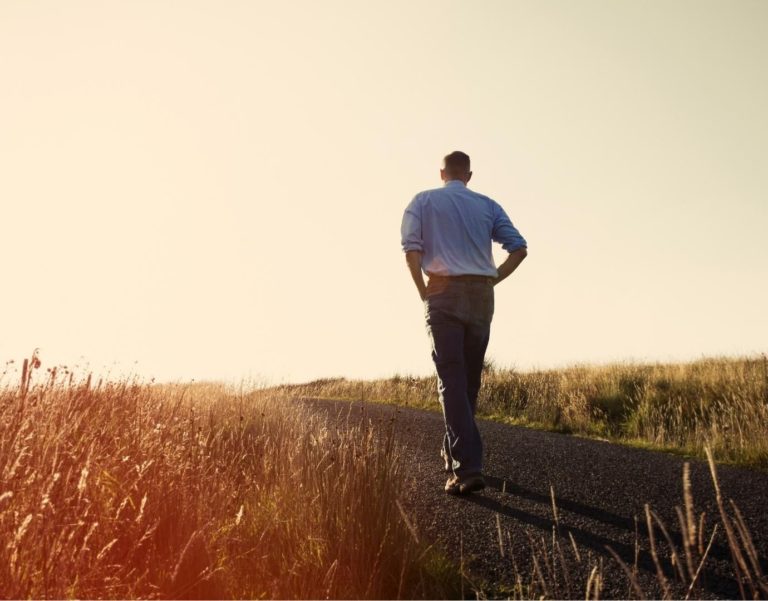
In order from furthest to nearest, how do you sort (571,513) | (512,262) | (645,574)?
(512,262) → (571,513) → (645,574)

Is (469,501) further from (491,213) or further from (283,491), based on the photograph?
(491,213)

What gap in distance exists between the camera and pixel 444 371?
4297mm

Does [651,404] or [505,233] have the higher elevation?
[505,233]

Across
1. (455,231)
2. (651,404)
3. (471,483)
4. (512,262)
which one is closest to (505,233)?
(512,262)

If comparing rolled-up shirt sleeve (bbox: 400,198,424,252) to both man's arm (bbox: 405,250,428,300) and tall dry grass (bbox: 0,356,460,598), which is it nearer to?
man's arm (bbox: 405,250,428,300)

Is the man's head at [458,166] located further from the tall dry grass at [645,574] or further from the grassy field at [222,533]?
the tall dry grass at [645,574]

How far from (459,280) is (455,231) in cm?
46

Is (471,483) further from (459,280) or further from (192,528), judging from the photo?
(192,528)

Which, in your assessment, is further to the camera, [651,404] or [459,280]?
[651,404]

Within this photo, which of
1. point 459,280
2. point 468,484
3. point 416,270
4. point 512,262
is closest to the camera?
point 468,484

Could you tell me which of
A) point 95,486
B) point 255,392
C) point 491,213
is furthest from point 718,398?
point 95,486

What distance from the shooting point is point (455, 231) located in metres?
4.56

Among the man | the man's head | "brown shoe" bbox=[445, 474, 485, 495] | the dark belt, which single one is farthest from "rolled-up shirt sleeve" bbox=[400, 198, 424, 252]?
"brown shoe" bbox=[445, 474, 485, 495]

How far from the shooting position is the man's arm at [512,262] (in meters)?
4.86
